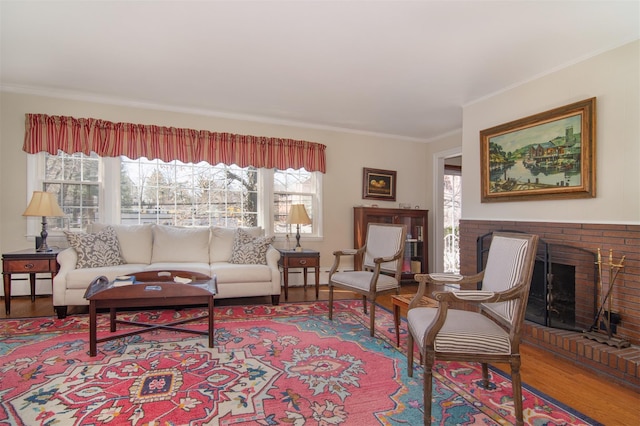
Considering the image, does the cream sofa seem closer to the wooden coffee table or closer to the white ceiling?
the wooden coffee table

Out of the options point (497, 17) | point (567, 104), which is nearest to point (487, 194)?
point (567, 104)

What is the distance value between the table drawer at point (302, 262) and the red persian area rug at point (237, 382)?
1.36m

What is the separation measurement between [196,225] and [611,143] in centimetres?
463

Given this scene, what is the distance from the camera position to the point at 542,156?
329 cm

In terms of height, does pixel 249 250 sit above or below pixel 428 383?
above

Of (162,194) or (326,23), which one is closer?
(326,23)

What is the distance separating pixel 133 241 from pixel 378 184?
372cm

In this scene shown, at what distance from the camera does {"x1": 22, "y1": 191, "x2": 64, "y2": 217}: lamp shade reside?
3.49 m

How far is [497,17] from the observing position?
2.42 meters

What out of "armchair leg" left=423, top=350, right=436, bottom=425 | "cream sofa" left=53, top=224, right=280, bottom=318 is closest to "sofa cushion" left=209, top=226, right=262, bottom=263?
"cream sofa" left=53, top=224, right=280, bottom=318

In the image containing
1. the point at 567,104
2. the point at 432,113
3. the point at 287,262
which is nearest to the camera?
the point at 567,104

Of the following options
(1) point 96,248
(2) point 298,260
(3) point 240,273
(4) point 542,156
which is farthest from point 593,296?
(1) point 96,248

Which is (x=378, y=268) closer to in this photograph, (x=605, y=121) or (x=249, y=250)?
(x=249, y=250)

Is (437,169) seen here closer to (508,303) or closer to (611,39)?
(611,39)
